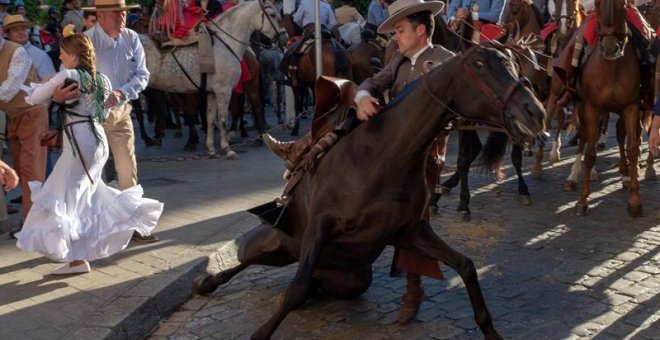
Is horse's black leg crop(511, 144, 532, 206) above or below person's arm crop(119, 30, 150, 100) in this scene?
below

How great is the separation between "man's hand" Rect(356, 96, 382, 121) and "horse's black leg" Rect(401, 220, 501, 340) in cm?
74

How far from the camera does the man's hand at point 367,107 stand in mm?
4672

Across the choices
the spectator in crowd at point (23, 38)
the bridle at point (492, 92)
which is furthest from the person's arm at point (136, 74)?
the bridle at point (492, 92)

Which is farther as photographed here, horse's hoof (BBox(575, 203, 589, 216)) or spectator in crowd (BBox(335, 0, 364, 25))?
spectator in crowd (BBox(335, 0, 364, 25))

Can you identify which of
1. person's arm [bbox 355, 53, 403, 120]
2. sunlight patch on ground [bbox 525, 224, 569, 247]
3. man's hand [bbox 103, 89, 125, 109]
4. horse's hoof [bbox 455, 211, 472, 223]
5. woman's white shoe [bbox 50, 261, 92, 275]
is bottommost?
horse's hoof [bbox 455, 211, 472, 223]

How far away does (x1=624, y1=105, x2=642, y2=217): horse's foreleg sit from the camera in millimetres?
8180

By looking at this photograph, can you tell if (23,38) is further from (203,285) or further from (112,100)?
(203,285)

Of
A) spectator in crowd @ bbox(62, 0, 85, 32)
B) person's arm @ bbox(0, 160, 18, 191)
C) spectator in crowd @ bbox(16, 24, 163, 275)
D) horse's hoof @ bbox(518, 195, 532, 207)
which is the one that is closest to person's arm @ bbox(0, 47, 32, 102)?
spectator in crowd @ bbox(16, 24, 163, 275)

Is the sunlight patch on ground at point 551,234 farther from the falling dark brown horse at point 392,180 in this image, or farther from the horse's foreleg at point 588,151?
the falling dark brown horse at point 392,180

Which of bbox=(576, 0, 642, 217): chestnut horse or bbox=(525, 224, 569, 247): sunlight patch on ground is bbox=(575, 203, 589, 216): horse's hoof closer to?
bbox=(576, 0, 642, 217): chestnut horse

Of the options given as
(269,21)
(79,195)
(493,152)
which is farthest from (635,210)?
(269,21)

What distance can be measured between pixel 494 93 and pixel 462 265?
1.18 metres

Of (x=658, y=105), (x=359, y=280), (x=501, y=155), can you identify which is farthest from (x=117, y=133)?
(x=658, y=105)

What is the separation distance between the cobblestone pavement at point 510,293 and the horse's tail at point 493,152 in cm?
82
